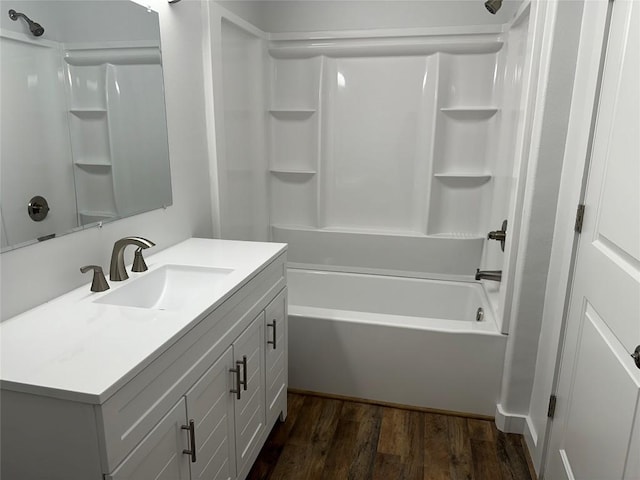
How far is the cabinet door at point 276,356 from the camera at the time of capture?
1854mm

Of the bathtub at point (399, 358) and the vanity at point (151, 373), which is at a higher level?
the vanity at point (151, 373)

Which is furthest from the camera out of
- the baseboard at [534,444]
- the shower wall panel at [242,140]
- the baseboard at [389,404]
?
the shower wall panel at [242,140]

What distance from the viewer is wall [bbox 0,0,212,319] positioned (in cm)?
126

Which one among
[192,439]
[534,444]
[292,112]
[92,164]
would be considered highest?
[292,112]

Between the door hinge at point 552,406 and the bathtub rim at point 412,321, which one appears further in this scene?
the bathtub rim at point 412,321

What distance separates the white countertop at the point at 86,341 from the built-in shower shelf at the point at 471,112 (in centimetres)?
188

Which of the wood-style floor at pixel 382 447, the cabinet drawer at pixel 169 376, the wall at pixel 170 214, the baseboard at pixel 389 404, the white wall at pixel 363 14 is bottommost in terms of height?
the wood-style floor at pixel 382 447

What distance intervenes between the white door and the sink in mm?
1186

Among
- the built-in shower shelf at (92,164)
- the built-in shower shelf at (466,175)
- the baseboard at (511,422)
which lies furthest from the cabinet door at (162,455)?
the built-in shower shelf at (466,175)

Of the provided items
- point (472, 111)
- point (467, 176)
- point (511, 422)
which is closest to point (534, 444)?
point (511, 422)

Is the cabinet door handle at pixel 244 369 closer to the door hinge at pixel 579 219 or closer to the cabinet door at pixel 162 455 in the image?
the cabinet door at pixel 162 455

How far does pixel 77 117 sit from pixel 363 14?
1957mm

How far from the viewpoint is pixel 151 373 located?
104 centimetres

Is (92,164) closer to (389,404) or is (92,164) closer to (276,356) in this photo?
(276,356)
